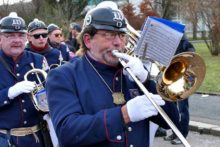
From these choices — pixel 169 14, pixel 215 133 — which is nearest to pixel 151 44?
pixel 215 133

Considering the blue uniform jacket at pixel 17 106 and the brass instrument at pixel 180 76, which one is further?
the blue uniform jacket at pixel 17 106

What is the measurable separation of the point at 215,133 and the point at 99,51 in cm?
581

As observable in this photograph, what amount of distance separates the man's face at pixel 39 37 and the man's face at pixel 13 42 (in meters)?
1.57

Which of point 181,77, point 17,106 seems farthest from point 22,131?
point 181,77

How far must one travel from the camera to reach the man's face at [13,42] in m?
4.72

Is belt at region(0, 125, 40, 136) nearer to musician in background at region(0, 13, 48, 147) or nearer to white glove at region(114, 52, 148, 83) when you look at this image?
musician in background at region(0, 13, 48, 147)

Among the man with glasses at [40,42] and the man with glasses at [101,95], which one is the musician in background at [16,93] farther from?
the man with glasses at [101,95]

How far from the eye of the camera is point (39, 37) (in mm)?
6422

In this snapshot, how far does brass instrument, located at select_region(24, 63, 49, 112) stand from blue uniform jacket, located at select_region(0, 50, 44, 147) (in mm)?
56

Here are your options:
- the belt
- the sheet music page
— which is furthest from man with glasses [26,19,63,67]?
the sheet music page

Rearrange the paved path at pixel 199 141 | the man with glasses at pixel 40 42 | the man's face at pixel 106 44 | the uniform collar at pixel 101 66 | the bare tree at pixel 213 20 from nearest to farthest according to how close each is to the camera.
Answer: the man's face at pixel 106 44 < the uniform collar at pixel 101 66 < the man with glasses at pixel 40 42 < the paved path at pixel 199 141 < the bare tree at pixel 213 20

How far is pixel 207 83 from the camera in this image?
1377cm

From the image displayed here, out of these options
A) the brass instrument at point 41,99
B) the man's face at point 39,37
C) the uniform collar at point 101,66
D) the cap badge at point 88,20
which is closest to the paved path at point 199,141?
the man's face at point 39,37

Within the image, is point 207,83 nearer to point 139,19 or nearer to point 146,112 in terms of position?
point 146,112
